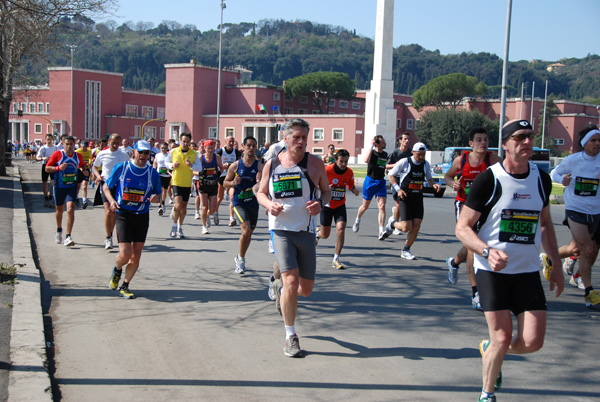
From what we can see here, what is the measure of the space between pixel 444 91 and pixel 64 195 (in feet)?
280

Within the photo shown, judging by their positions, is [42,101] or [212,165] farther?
[42,101]

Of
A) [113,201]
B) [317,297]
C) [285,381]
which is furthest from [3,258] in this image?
[285,381]

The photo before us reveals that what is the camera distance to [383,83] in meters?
46.0

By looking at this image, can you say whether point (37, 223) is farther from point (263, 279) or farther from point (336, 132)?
point (336, 132)

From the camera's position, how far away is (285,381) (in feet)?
15.4

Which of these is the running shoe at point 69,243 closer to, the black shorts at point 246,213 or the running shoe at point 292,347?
the black shorts at point 246,213

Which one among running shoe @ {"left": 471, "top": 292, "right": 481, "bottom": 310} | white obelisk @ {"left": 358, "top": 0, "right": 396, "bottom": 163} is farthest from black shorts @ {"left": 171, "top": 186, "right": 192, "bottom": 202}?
white obelisk @ {"left": 358, "top": 0, "right": 396, "bottom": 163}

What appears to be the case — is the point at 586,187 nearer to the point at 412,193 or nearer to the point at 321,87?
the point at 412,193

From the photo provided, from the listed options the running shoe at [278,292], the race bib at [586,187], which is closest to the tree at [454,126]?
the race bib at [586,187]

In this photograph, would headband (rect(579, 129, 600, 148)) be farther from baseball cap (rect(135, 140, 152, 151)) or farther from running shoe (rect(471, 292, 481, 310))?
baseball cap (rect(135, 140, 152, 151))

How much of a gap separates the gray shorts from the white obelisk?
39.2m

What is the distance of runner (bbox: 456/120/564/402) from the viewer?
13.3ft

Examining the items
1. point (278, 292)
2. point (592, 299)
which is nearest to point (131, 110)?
point (278, 292)

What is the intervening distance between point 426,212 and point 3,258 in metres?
12.3
